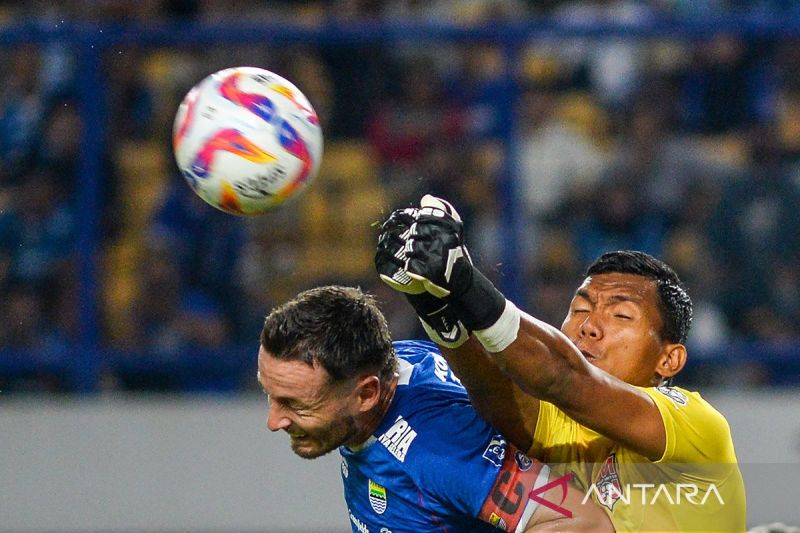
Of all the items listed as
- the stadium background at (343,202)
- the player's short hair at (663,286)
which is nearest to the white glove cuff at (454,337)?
the player's short hair at (663,286)

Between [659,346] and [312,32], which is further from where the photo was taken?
[312,32]

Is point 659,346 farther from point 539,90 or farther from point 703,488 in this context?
point 539,90

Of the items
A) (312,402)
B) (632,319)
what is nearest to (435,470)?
(312,402)

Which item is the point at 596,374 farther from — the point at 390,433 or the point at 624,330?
the point at 390,433

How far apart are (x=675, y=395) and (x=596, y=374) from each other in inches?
18.3

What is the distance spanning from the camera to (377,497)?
3.57 m

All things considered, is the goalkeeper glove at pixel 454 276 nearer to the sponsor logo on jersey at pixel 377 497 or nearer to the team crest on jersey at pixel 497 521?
the team crest on jersey at pixel 497 521

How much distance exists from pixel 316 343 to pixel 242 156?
60cm

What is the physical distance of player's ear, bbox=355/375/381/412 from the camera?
138 inches

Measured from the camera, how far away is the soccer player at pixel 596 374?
301cm

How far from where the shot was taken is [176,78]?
6.82 m

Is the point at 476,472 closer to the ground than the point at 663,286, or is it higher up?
closer to the ground

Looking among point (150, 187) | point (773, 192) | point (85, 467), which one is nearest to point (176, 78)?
point (150, 187)

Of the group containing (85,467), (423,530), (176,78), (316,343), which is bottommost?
(85,467)
